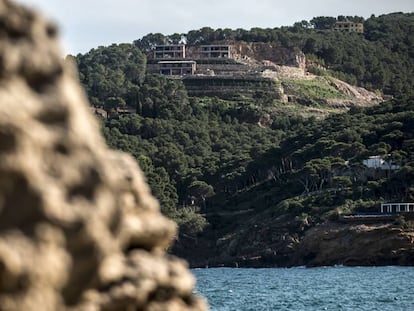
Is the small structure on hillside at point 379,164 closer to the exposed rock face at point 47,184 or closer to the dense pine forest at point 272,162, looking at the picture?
the dense pine forest at point 272,162

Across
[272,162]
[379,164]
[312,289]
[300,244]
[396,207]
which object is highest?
[272,162]

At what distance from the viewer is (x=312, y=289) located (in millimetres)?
87938

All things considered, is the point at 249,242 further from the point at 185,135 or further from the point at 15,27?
the point at 15,27

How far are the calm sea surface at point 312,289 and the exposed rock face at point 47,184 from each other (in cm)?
5997

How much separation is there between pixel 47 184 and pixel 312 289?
82995 mm

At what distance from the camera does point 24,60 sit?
18.7ft

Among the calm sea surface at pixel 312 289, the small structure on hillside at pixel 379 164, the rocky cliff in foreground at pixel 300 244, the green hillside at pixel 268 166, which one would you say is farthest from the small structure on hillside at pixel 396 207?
the calm sea surface at pixel 312 289

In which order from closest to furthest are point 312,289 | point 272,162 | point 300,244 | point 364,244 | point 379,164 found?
point 312,289 < point 364,244 < point 300,244 < point 379,164 < point 272,162

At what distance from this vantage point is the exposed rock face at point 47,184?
5.53 meters

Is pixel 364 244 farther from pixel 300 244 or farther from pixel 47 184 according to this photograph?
pixel 47 184

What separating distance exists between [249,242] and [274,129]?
55034mm

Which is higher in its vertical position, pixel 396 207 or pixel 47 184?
pixel 396 207

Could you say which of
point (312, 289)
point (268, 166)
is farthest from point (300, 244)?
point (312, 289)

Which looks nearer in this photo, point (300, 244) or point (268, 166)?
point (300, 244)
